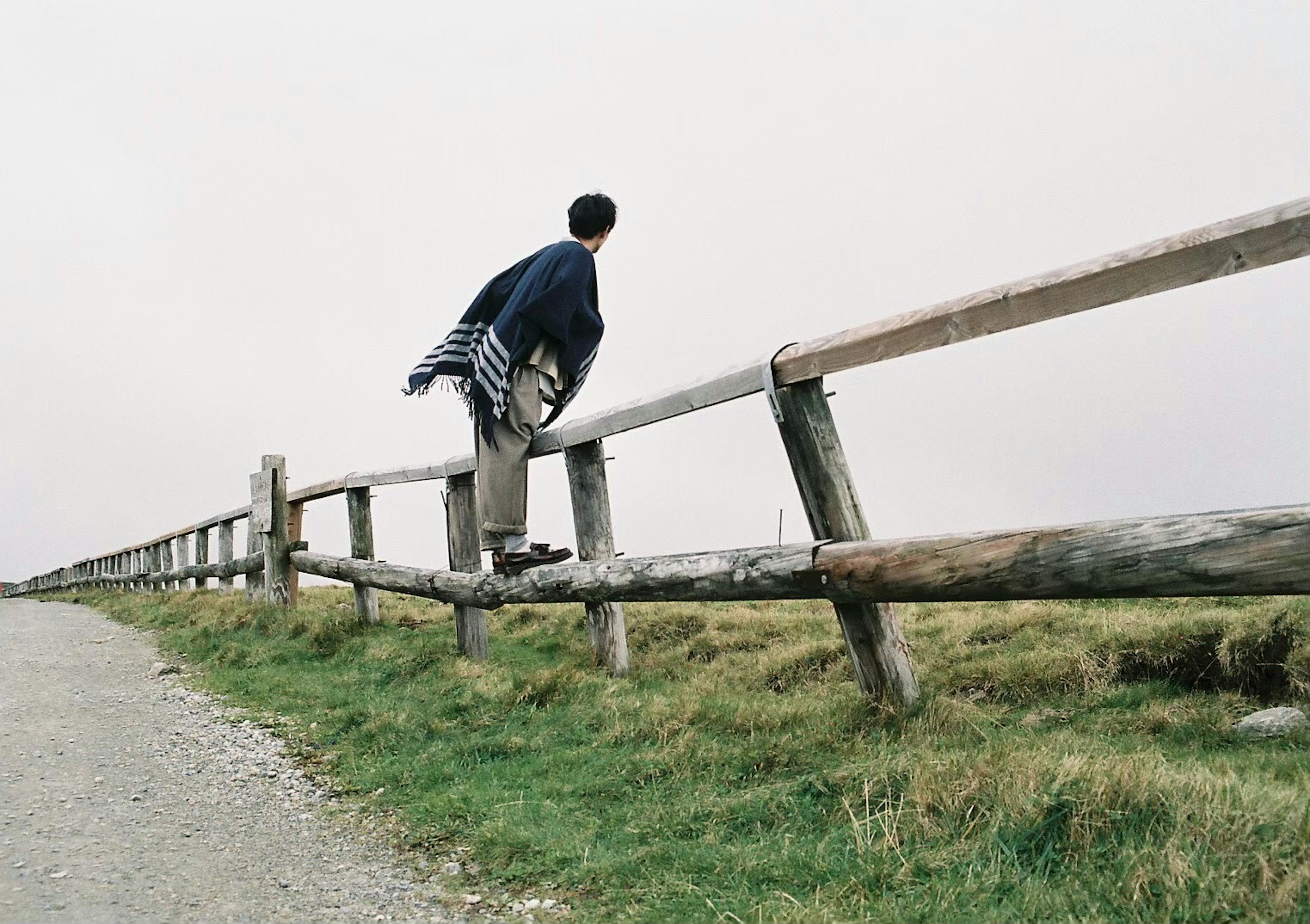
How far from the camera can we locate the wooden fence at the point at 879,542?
276 cm

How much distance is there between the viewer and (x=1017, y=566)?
3.12 metres

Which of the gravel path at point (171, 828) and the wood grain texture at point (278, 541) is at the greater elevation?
the wood grain texture at point (278, 541)

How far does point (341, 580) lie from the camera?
8.80 metres

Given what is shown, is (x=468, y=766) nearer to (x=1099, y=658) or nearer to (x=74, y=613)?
(x=1099, y=658)

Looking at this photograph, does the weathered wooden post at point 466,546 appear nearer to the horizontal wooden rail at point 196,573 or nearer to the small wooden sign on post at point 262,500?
the small wooden sign on post at point 262,500

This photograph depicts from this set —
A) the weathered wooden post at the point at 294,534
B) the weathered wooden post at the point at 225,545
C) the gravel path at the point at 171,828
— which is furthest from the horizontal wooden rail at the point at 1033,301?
the weathered wooden post at the point at 225,545

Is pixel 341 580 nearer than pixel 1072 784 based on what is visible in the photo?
No

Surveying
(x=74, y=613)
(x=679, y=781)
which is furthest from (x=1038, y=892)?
(x=74, y=613)

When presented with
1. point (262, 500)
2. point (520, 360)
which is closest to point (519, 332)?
point (520, 360)

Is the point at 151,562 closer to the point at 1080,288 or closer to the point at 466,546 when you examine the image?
the point at 466,546

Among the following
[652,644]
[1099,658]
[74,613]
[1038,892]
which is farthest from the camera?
[74,613]

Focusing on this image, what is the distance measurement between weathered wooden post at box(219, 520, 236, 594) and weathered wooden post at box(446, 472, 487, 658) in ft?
26.7

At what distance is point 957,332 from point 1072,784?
1617 millimetres

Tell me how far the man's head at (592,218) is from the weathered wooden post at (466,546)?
2.26 m
